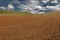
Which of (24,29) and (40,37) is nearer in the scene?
(40,37)

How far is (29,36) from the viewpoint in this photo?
7840mm

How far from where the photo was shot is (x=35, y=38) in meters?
7.54

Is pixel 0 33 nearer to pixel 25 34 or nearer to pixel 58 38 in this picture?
pixel 25 34

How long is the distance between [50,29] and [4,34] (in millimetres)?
2185

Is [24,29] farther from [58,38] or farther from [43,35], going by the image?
[58,38]

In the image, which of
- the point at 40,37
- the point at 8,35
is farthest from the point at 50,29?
the point at 8,35

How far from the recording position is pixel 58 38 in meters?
7.52

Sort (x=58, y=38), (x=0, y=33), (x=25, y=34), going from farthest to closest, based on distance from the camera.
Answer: (x=0, y=33)
(x=25, y=34)
(x=58, y=38)

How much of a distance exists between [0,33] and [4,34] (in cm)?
35

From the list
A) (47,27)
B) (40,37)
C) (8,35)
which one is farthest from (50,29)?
(8,35)

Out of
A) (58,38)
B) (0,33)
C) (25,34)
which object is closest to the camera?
(58,38)

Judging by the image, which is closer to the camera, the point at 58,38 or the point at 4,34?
the point at 58,38

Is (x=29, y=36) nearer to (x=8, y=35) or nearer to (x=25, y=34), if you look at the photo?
(x=25, y=34)

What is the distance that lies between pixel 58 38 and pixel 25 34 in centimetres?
157
